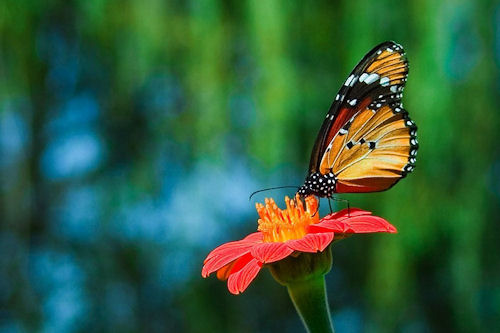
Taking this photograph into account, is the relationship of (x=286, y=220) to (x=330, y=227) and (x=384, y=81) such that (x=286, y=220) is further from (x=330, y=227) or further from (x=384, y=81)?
(x=384, y=81)

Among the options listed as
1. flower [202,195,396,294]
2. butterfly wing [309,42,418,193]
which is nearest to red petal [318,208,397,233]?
flower [202,195,396,294]

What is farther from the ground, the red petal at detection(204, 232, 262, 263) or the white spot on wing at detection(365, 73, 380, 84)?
the white spot on wing at detection(365, 73, 380, 84)

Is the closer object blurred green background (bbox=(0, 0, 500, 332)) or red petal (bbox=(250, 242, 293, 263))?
red petal (bbox=(250, 242, 293, 263))

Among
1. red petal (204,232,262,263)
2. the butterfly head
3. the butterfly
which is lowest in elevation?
red petal (204,232,262,263)

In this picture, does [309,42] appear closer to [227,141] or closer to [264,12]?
[264,12]

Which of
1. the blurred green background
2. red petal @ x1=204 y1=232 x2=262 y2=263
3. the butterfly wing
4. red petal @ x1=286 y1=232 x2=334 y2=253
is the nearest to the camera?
red petal @ x1=286 y1=232 x2=334 y2=253

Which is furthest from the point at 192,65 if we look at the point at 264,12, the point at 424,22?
the point at 424,22

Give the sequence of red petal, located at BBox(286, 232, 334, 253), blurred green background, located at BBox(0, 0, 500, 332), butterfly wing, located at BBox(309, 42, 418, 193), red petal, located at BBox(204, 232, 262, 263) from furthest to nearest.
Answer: blurred green background, located at BBox(0, 0, 500, 332) < butterfly wing, located at BBox(309, 42, 418, 193) < red petal, located at BBox(204, 232, 262, 263) < red petal, located at BBox(286, 232, 334, 253)

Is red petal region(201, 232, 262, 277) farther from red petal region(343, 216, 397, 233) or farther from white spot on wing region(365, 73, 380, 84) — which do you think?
white spot on wing region(365, 73, 380, 84)
